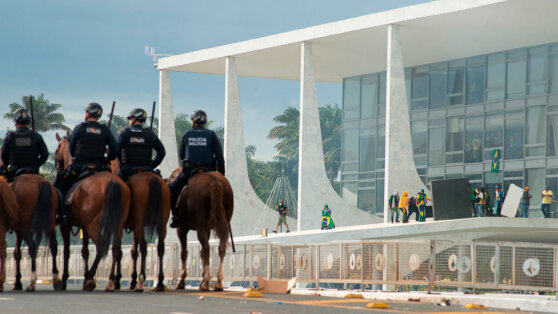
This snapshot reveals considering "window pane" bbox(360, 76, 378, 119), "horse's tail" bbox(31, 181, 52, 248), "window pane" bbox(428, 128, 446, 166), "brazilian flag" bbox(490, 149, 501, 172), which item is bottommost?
"horse's tail" bbox(31, 181, 52, 248)

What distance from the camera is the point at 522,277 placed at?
17.9 meters

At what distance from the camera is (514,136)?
48688 millimetres

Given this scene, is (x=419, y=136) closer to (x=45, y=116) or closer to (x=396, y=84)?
(x=396, y=84)

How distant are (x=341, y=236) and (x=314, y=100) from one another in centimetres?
1052

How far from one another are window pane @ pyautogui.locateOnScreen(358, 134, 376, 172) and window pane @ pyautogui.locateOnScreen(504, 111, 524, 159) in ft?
31.5

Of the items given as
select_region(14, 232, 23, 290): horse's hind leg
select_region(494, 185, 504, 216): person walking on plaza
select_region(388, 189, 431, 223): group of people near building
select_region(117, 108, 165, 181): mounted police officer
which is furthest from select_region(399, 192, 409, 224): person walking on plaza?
select_region(14, 232, 23, 290): horse's hind leg

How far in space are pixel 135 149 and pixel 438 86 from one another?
3901 cm

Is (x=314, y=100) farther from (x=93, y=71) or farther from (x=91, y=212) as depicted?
(x=93, y=71)

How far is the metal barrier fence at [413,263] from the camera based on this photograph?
58.2 feet

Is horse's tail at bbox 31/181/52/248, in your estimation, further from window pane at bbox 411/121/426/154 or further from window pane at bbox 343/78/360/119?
window pane at bbox 343/78/360/119

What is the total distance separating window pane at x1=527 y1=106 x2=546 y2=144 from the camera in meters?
47.4

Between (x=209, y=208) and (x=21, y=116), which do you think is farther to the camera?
(x=21, y=116)

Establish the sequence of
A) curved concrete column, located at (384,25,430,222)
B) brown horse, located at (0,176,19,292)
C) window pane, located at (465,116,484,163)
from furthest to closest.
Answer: window pane, located at (465,116,484,163)
curved concrete column, located at (384,25,430,222)
brown horse, located at (0,176,19,292)

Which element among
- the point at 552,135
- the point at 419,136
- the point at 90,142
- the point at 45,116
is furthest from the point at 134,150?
the point at 45,116
